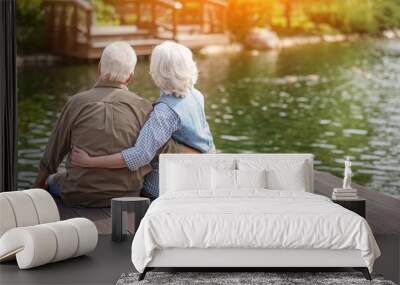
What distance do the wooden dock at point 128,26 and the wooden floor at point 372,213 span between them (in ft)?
7.57

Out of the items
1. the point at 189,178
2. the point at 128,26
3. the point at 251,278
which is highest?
the point at 128,26

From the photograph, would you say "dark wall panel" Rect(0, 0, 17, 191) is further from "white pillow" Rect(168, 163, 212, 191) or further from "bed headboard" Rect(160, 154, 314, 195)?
"white pillow" Rect(168, 163, 212, 191)

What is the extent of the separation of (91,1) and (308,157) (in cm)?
417

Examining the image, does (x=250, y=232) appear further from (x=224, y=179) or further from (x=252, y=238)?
(x=224, y=179)

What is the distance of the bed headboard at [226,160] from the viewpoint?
6945 millimetres

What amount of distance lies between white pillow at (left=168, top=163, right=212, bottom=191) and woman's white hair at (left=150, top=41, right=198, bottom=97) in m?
0.81

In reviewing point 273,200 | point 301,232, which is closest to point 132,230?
point 273,200

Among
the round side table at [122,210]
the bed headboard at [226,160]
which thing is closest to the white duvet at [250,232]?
the round side table at [122,210]

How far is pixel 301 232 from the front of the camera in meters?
5.46

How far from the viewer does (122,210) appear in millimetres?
6629

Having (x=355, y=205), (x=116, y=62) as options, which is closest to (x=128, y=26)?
(x=116, y=62)

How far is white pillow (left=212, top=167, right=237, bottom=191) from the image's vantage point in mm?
6723

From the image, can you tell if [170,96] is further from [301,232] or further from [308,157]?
[301,232]

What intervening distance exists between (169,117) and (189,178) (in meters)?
0.81
